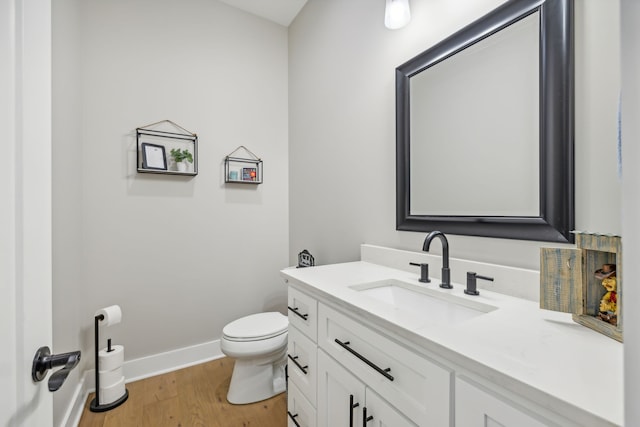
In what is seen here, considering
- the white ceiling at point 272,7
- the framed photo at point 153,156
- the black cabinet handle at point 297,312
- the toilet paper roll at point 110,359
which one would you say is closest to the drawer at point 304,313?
the black cabinet handle at point 297,312

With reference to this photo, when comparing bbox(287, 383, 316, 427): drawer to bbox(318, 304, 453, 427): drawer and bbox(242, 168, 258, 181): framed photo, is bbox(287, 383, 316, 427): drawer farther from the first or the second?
bbox(242, 168, 258, 181): framed photo

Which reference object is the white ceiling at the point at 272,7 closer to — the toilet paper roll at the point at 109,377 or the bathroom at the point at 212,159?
the bathroom at the point at 212,159

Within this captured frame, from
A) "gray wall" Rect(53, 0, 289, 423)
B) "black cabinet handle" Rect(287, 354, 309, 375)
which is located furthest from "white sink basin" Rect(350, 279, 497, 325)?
"gray wall" Rect(53, 0, 289, 423)

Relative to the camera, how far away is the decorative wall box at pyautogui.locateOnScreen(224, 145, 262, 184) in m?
2.37

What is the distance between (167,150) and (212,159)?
32 centimetres

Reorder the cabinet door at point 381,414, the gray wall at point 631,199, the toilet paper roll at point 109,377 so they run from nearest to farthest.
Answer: the gray wall at point 631,199, the cabinet door at point 381,414, the toilet paper roll at point 109,377

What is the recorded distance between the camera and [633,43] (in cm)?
31

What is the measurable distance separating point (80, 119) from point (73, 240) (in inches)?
30.6

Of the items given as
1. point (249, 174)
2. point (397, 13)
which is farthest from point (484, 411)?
point (249, 174)

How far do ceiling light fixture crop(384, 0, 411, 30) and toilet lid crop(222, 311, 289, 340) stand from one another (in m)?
1.81

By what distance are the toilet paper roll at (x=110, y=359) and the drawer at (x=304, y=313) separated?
1.27m

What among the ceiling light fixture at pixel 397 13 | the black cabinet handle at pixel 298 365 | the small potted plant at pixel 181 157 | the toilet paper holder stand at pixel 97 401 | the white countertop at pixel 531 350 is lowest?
the toilet paper holder stand at pixel 97 401

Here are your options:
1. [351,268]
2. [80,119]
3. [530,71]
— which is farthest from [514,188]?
[80,119]

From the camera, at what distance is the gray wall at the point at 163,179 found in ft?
5.74
